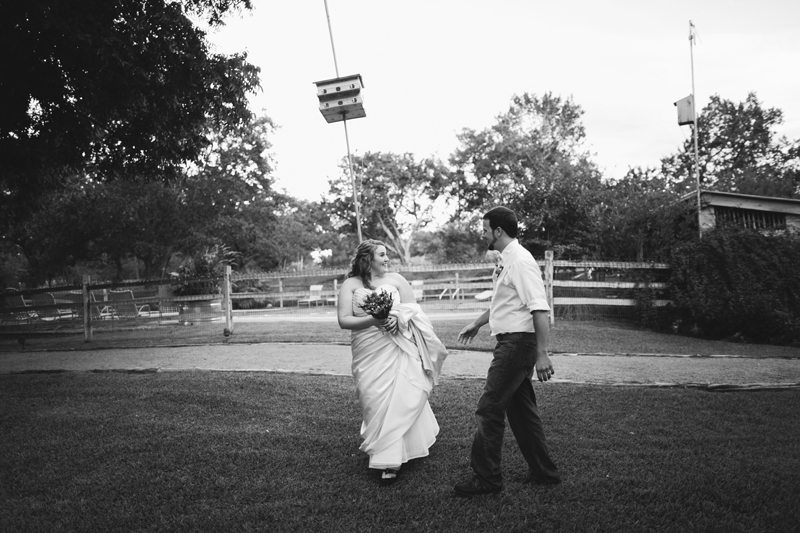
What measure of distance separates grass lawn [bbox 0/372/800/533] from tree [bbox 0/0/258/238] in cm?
522

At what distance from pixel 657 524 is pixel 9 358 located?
12700 mm

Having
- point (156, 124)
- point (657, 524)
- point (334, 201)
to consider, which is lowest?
point (657, 524)

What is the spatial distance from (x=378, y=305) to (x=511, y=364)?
113cm

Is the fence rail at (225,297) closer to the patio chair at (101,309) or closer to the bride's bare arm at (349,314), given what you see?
the patio chair at (101,309)

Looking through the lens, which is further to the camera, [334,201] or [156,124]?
[334,201]

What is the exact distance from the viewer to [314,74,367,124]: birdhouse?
754 cm

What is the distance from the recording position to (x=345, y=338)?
1167 cm

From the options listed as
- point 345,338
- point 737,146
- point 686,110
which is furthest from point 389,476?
point 737,146

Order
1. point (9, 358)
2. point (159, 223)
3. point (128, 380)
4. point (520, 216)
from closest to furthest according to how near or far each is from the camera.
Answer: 1. point (128, 380)
2. point (9, 358)
3. point (520, 216)
4. point (159, 223)

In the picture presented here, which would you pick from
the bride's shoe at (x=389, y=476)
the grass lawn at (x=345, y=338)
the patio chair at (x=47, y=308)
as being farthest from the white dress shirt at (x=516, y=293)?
the patio chair at (x=47, y=308)

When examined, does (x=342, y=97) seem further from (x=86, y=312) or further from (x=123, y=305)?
(x=123, y=305)

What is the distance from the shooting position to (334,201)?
44188mm

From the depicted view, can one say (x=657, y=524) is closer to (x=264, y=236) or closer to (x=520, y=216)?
(x=520, y=216)

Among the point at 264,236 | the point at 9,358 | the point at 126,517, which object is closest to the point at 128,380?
the point at 126,517
